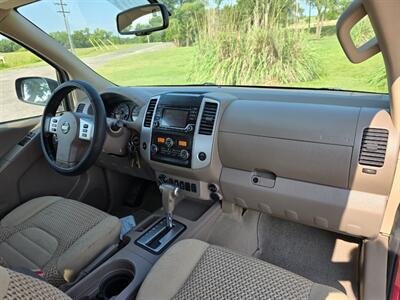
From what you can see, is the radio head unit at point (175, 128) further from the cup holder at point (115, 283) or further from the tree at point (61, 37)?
the tree at point (61, 37)

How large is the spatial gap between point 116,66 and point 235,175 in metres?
2.02

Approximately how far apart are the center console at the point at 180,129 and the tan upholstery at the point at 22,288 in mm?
1064

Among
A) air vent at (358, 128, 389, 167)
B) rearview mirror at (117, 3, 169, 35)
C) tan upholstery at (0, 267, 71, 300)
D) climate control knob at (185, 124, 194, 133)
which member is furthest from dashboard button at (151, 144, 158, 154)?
tan upholstery at (0, 267, 71, 300)

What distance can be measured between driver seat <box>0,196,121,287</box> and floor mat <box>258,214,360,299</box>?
897 mm

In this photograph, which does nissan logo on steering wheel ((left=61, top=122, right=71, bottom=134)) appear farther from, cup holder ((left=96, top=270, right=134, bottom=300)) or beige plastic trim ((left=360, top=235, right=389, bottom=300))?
beige plastic trim ((left=360, top=235, right=389, bottom=300))

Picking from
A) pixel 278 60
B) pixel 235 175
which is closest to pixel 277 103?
pixel 235 175

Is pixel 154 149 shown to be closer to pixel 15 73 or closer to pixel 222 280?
pixel 222 280

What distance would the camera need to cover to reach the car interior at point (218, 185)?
3.92ft

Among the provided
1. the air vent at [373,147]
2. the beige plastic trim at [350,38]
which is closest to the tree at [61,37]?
the beige plastic trim at [350,38]

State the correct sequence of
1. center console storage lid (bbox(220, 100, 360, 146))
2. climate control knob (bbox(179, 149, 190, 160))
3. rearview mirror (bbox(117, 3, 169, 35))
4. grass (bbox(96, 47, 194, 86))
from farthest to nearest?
1. grass (bbox(96, 47, 194, 86))
2. rearview mirror (bbox(117, 3, 169, 35))
3. climate control knob (bbox(179, 149, 190, 160))
4. center console storage lid (bbox(220, 100, 360, 146))

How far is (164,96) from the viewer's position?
1796 millimetres

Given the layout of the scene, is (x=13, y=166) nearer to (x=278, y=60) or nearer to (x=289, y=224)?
(x=289, y=224)

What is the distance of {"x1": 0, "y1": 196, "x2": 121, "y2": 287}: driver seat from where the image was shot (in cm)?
142

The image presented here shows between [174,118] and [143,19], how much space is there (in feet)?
2.27
